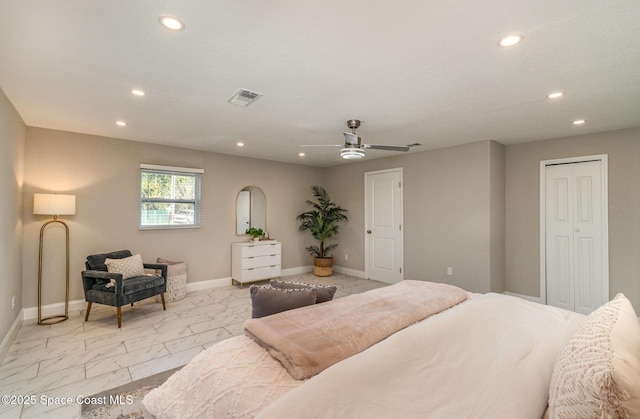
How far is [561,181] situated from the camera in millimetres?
4223

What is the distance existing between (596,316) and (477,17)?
1.70 metres

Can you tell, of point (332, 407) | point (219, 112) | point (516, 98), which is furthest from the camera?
point (219, 112)

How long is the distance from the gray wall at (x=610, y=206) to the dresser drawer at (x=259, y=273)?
4.19 meters

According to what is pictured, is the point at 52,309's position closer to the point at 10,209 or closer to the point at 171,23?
the point at 10,209

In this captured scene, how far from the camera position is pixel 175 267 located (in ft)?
15.0

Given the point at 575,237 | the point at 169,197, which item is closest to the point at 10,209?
the point at 169,197

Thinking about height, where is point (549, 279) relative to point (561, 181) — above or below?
below

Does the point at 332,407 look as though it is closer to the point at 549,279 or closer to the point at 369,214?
the point at 549,279

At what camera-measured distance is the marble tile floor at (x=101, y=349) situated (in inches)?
86.4

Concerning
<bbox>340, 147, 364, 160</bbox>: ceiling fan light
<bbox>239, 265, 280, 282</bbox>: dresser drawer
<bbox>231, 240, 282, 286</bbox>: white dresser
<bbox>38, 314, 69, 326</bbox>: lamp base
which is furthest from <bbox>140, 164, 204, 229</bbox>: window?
<bbox>340, 147, 364, 160</bbox>: ceiling fan light

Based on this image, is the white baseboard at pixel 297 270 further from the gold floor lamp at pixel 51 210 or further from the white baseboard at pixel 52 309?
the gold floor lamp at pixel 51 210

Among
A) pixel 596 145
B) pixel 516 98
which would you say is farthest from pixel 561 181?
pixel 516 98

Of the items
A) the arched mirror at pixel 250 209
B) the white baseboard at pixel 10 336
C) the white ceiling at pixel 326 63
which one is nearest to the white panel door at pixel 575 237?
the white ceiling at pixel 326 63

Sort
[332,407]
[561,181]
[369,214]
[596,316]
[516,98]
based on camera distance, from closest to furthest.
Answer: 1. [332,407]
2. [596,316]
3. [516,98]
4. [561,181]
5. [369,214]
